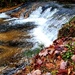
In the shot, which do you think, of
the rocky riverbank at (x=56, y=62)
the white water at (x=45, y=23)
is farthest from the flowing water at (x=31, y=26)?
the rocky riverbank at (x=56, y=62)

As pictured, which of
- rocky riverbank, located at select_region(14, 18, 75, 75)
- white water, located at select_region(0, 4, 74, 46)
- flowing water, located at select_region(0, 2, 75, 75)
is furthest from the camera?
white water, located at select_region(0, 4, 74, 46)

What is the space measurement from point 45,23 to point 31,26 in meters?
0.73

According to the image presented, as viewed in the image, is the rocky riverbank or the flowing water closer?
the rocky riverbank

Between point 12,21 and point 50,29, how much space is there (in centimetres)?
256

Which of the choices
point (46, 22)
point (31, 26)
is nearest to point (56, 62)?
point (31, 26)

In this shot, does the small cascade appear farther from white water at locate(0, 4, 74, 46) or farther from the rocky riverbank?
the rocky riverbank

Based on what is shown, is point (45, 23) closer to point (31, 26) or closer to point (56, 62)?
point (31, 26)

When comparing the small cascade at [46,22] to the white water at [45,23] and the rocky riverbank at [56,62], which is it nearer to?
the white water at [45,23]

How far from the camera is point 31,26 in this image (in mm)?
9859

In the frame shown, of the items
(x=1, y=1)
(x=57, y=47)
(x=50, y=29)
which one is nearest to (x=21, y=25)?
(x=50, y=29)

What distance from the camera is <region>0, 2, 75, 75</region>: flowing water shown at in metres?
7.31

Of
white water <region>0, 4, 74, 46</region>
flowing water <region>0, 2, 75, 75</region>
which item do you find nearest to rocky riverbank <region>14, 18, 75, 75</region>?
flowing water <region>0, 2, 75, 75</region>

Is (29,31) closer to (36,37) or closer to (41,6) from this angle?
(36,37)

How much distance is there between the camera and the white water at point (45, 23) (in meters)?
8.22
